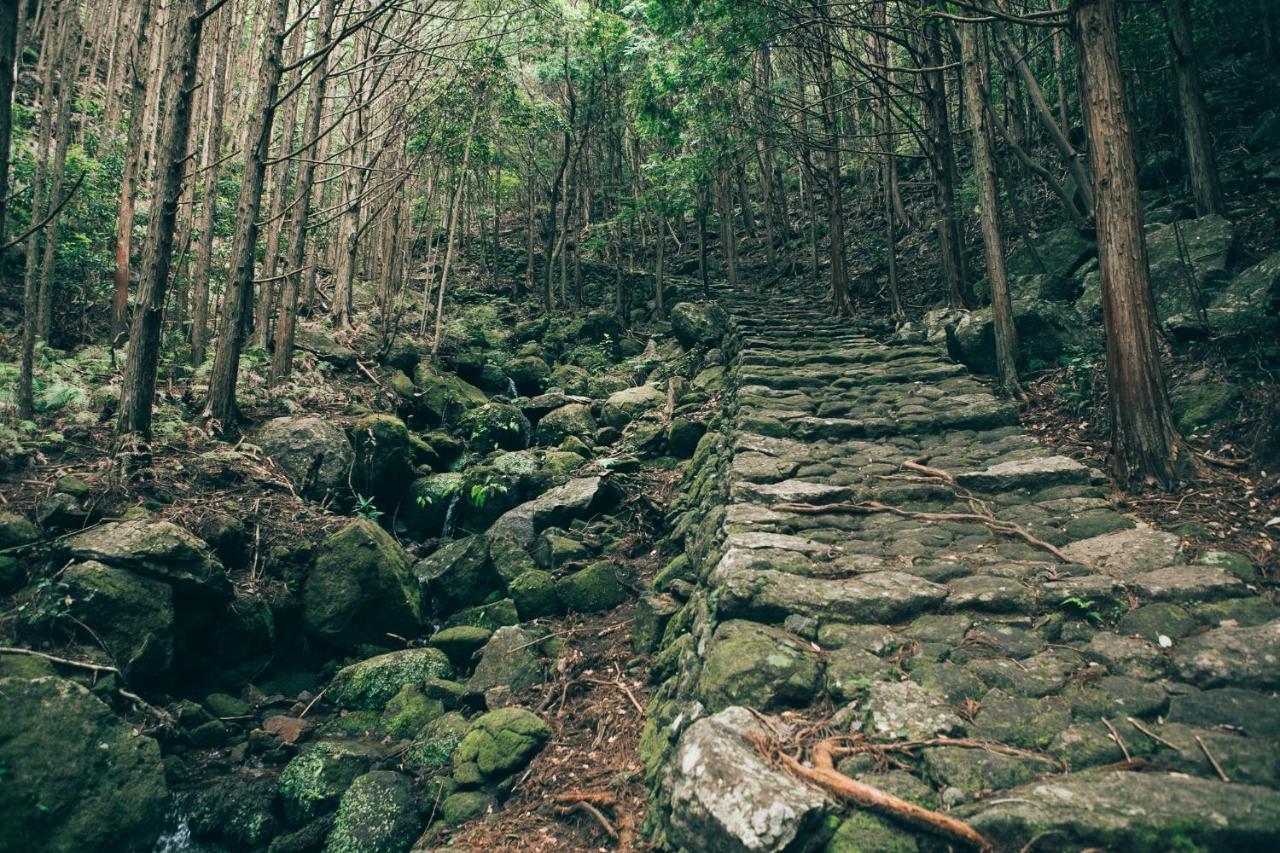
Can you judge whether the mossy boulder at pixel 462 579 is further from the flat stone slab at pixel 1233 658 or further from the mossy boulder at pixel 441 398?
the flat stone slab at pixel 1233 658

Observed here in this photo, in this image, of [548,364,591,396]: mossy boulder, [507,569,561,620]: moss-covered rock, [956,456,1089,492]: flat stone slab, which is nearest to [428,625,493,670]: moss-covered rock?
[507,569,561,620]: moss-covered rock

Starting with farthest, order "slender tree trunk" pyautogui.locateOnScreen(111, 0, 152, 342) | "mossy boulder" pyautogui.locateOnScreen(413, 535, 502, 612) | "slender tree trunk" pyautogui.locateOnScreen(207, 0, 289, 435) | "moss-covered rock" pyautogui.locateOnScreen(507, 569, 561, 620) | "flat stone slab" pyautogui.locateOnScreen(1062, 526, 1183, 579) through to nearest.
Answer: "slender tree trunk" pyautogui.locateOnScreen(111, 0, 152, 342)
"slender tree trunk" pyautogui.locateOnScreen(207, 0, 289, 435)
"mossy boulder" pyautogui.locateOnScreen(413, 535, 502, 612)
"moss-covered rock" pyautogui.locateOnScreen(507, 569, 561, 620)
"flat stone slab" pyautogui.locateOnScreen(1062, 526, 1183, 579)

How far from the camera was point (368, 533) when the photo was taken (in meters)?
6.77

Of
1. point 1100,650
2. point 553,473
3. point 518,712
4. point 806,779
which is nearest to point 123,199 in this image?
point 553,473

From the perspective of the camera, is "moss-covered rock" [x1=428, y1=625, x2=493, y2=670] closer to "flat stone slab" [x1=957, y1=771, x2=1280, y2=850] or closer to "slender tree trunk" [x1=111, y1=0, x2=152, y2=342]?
"flat stone slab" [x1=957, y1=771, x2=1280, y2=850]

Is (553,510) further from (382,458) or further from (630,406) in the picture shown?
(630,406)

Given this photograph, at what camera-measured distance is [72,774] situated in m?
4.00

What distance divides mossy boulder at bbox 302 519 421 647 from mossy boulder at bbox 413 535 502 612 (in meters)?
0.48

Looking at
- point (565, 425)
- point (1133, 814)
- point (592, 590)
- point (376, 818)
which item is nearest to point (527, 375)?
point (565, 425)

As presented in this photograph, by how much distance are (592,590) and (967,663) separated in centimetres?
378

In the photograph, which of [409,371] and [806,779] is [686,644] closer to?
[806,779]

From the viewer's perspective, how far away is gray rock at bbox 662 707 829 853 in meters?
2.40

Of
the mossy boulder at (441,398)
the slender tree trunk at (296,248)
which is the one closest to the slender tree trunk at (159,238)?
the slender tree trunk at (296,248)

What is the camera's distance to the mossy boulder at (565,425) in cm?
1029
